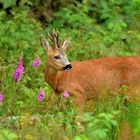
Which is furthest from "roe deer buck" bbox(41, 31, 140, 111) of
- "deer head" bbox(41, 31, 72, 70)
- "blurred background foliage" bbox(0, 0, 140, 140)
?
"blurred background foliage" bbox(0, 0, 140, 140)

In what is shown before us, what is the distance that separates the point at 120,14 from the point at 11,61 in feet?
13.6

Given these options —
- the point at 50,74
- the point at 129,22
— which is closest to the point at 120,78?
the point at 50,74

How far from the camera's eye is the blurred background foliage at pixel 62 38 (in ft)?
26.4

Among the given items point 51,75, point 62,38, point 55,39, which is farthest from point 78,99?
point 62,38

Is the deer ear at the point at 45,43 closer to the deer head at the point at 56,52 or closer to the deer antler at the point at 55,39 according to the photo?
the deer head at the point at 56,52

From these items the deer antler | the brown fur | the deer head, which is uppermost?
the deer antler

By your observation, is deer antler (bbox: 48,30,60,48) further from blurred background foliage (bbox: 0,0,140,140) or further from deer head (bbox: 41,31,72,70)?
blurred background foliage (bbox: 0,0,140,140)

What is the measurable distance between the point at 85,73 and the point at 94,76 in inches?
5.8

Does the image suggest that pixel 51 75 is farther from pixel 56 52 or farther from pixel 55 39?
pixel 55 39

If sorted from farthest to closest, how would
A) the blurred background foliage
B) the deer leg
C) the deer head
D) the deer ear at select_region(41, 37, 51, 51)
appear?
the deer ear at select_region(41, 37, 51, 51), the deer head, the deer leg, the blurred background foliage

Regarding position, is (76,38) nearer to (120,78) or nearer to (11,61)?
(11,61)

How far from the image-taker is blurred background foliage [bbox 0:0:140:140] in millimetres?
8055

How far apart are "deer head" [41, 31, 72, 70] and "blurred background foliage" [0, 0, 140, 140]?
17.1 inches

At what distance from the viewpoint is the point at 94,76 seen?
11.1 metres
